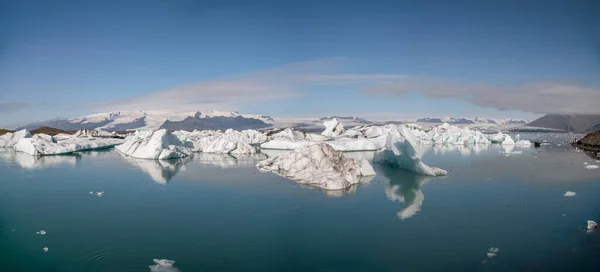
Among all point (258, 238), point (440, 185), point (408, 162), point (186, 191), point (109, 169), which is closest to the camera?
point (258, 238)

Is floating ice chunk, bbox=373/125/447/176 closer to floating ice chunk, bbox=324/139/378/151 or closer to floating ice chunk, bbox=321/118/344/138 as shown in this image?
floating ice chunk, bbox=324/139/378/151

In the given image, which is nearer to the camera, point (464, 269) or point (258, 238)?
point (464, 269)

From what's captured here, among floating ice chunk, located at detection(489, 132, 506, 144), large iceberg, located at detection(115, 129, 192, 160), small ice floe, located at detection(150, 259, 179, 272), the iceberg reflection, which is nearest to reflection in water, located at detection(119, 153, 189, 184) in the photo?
the iceberg reflection

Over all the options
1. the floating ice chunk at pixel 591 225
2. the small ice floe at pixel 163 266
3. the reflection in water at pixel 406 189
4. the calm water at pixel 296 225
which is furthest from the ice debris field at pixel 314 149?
the small ice floe at pixel 163 266

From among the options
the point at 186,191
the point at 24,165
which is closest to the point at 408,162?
the point at 186,191

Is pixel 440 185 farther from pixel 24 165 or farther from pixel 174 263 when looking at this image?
pixel 24 165

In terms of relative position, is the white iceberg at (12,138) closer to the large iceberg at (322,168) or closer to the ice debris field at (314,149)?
the ice debris field at (314,149)

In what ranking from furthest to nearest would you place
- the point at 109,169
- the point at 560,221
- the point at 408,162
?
the point at 109,169, the point at 408,162, the point at 560,221
